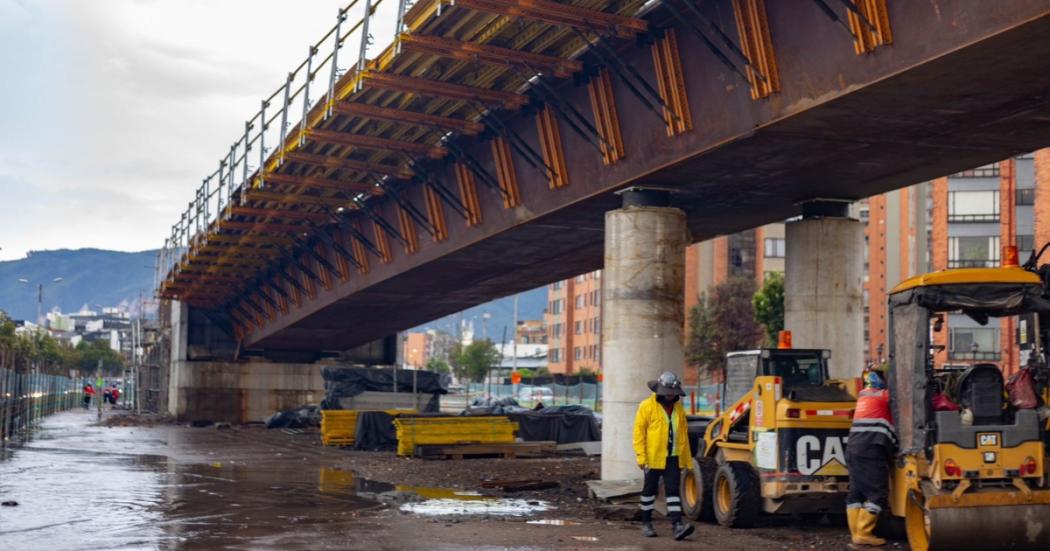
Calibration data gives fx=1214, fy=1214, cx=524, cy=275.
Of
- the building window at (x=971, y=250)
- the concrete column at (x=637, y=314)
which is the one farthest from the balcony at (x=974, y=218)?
the concrete column at (x=637, y=314)

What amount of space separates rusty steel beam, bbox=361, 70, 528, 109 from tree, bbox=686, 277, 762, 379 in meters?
57.3

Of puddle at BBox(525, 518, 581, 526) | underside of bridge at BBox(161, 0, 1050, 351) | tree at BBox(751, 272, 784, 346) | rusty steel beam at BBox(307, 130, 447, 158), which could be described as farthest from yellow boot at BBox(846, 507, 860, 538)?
tree at BBox(751, 272, 784, 346)

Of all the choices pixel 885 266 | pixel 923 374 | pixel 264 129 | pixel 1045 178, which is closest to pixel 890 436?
pixel 923 374

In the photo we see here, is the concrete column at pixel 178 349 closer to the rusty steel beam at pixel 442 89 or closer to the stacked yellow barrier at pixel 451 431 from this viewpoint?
the stacked yellow barrier at pixel 451 431

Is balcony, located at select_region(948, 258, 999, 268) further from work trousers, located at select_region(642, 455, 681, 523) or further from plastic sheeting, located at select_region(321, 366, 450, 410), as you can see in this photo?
work trousers, located at select_region(642, 455, 681, 523)

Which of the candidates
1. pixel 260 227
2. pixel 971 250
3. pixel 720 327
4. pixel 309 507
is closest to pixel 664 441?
pixel 309 507

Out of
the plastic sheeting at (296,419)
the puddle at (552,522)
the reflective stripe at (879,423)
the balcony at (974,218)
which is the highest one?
the balcony at (974,218)

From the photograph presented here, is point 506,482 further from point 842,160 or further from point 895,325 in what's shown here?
point 895,325

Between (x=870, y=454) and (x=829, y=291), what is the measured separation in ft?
32.1

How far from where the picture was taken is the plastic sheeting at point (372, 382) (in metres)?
42.5

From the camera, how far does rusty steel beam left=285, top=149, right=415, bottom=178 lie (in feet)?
80.7

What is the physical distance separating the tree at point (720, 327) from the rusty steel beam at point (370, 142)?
53921 millimetres

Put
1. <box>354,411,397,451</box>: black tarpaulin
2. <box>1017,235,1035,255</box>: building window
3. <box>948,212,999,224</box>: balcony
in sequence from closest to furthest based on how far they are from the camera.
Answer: <box>354,411,397,451</box>: black tarpaulin < <box>1017,235,1035,255</box>: building window < <box>948,212,999,224</box>: balcony

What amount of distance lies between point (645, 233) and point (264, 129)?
39.6 ft
